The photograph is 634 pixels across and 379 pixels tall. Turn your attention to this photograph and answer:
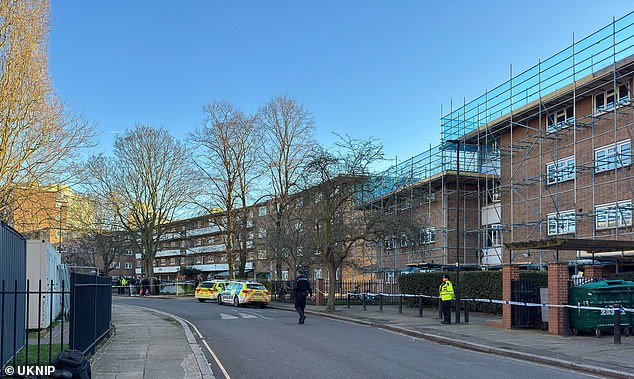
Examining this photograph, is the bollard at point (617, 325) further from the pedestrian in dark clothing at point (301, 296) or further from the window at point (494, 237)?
the window at point (494, 237)

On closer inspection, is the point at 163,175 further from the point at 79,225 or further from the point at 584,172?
the point at 584,172

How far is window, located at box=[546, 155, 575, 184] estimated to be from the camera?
27.5 m

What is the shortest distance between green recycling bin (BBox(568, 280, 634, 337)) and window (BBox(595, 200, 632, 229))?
7.75m

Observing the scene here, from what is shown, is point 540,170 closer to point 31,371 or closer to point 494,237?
point 494,237

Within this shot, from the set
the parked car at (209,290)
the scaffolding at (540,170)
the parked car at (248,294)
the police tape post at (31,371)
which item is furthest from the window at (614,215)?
the parked car at (209,290)

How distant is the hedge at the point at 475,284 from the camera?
22.1 meters

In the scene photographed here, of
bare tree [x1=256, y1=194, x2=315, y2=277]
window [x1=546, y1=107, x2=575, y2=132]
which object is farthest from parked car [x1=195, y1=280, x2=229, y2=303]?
window [x1=546, y1=107, x2=575, y2=132]

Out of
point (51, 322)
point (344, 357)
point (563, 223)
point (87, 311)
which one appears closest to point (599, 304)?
point (344, 357)

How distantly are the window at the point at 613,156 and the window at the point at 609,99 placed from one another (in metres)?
1.57

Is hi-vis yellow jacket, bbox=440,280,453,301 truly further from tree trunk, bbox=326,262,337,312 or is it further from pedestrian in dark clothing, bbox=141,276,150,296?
pedestrian in dark clothing, bbox=141,276,150,296

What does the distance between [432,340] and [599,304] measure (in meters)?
4.31

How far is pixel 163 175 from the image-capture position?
47906 mm

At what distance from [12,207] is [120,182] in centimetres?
2733

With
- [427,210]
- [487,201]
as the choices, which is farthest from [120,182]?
[487,201]
